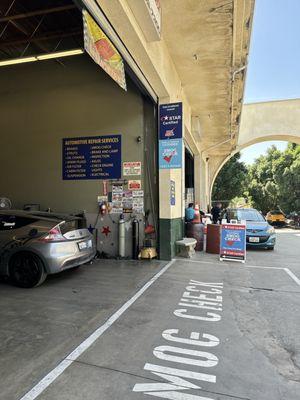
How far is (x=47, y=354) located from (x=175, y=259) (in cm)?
541

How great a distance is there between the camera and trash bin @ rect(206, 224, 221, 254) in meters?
9.44

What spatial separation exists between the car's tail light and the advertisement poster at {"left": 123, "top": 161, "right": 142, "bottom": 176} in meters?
3.20

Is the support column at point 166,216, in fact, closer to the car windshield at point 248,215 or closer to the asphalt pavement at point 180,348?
the asphalt pavement at point 180,348

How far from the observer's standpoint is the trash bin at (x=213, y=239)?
31.0ft

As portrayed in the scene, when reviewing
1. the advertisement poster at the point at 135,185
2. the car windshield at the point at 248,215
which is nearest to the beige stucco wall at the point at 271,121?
the car windshield at the point at 248,215

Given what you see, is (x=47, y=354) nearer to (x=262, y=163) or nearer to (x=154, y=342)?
(x=154, y=342)

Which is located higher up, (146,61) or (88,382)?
(146,61)

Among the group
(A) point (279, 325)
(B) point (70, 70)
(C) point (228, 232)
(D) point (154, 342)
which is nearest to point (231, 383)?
(D) point (154, 342)

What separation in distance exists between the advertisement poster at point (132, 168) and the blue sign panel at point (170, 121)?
964 millimetres

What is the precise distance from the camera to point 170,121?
793 cm

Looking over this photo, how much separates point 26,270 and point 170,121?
4.80 m

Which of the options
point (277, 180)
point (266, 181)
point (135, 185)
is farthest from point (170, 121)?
point (266, 181)

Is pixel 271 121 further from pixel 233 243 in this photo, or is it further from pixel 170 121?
pixel 170 121

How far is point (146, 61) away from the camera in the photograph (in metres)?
6.18
